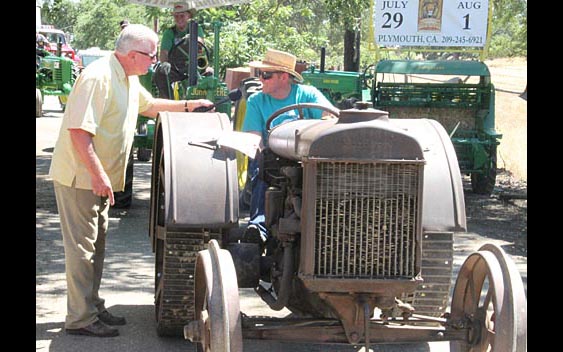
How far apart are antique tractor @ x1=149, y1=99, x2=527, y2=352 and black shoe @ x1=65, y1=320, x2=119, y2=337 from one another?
1.65ft

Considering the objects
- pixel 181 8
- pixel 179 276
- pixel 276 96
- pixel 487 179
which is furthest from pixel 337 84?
pixel 179 276

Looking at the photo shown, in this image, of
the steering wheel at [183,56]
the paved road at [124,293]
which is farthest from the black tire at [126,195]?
the steering wheel at [183,56]

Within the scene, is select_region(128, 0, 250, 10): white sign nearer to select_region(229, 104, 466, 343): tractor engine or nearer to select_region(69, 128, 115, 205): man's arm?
select_region(69, 128, 115, 205): man's arm

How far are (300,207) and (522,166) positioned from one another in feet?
39.2

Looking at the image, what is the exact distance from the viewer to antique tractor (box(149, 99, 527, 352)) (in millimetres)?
4555

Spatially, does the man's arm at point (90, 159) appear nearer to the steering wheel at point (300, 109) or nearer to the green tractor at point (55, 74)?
the steering wheel at point (300, 109)

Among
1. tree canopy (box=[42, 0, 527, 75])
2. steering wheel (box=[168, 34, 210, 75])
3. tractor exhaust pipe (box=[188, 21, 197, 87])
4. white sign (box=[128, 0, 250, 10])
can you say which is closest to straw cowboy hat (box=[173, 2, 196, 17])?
tree canopy (box=[42, 0, 527, 75])

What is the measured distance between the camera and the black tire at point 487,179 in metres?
12.9

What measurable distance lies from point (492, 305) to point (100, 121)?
104 inches

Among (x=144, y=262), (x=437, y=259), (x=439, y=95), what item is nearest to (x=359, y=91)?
(x=439, y=95)

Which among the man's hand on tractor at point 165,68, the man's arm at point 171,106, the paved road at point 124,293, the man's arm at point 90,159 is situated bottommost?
the paved road at point 124,293

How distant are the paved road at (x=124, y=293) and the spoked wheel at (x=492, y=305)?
41.3 inches

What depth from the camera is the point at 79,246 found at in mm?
6062

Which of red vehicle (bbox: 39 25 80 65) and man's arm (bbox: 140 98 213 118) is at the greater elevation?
red vehicle (bbox: 39 25 80 65)
